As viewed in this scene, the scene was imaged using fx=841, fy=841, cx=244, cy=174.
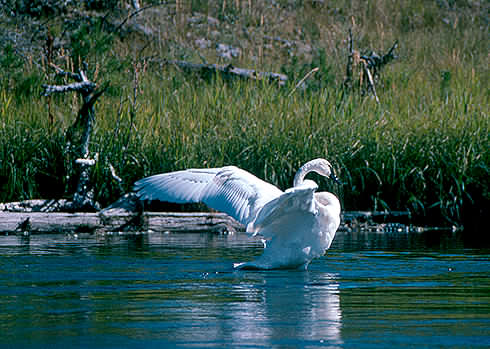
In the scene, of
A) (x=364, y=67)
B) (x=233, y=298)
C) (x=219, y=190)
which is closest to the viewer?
(x=233, y=298)

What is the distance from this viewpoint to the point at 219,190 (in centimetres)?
690

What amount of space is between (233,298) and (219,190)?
1980 mm

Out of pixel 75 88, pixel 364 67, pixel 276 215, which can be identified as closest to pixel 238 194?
pixel 276 215

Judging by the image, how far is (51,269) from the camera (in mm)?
6355

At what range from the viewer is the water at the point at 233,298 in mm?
3740

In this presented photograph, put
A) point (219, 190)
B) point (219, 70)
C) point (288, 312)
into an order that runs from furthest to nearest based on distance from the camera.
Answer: point (219, 70) < point (219, 190) < point (288, 312)

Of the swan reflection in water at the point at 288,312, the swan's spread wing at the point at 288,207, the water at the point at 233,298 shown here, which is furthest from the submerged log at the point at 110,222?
the swan reflection in water at the point at 288,312

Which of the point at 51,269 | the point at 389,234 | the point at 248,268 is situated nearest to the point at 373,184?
the point at 389,234

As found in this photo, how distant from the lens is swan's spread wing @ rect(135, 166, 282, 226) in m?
6.57

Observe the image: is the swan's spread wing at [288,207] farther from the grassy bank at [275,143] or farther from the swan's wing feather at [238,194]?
the grassy bank at [275,143]

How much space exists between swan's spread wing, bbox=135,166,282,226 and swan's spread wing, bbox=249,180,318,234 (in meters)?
0.17

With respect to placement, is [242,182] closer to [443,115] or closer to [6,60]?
[443,115]

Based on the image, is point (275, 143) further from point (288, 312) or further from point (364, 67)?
point (288, 312)

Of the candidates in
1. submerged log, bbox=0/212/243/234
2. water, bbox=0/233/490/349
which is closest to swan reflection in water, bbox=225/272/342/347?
water, bbox=0/233/490/349
